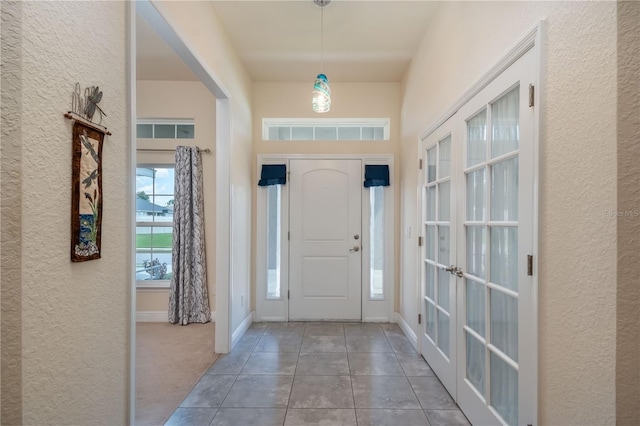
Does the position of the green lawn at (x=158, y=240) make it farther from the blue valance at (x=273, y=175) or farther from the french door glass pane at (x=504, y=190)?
A: the french door glass pane at (x=504, y=190)

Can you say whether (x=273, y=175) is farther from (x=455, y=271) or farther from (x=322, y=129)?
(x=455, y=271)

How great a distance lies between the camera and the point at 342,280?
12.1 feet

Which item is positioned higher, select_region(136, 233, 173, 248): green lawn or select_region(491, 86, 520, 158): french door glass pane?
select_region(491, 86, 520, 158): french door glass pane

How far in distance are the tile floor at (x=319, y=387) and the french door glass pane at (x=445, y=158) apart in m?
1.61

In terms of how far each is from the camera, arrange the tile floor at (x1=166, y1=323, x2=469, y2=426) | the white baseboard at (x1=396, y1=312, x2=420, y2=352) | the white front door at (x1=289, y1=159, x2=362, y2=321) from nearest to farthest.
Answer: the tile floor at (x1=166, y1=323, x2=469, y2=426)
the white baseboard at (x1=396, y1=312, x2=420, y2=352)
the white front door at (x1=289, y1=159, x2=362, y2=321)

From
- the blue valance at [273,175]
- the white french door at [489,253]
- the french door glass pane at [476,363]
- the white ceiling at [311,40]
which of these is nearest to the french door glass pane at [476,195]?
the white french door at [489,253]

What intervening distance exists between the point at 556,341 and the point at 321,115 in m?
3.18

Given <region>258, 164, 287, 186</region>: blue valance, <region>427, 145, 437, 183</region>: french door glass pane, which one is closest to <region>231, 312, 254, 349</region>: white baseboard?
<region>258, 164, 287, 186</region>: blue valance

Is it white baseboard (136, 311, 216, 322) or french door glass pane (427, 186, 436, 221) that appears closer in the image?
french door glass pane (427, 186, 436, 221)

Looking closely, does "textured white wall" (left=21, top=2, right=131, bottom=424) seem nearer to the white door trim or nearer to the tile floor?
the tile floor

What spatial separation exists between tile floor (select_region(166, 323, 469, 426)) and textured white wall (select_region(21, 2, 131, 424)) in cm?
89

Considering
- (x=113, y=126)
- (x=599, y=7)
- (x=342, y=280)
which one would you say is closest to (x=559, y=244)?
(x=599, y=7)

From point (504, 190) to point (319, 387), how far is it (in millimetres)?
1836

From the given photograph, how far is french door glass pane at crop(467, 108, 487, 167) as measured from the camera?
176cm
